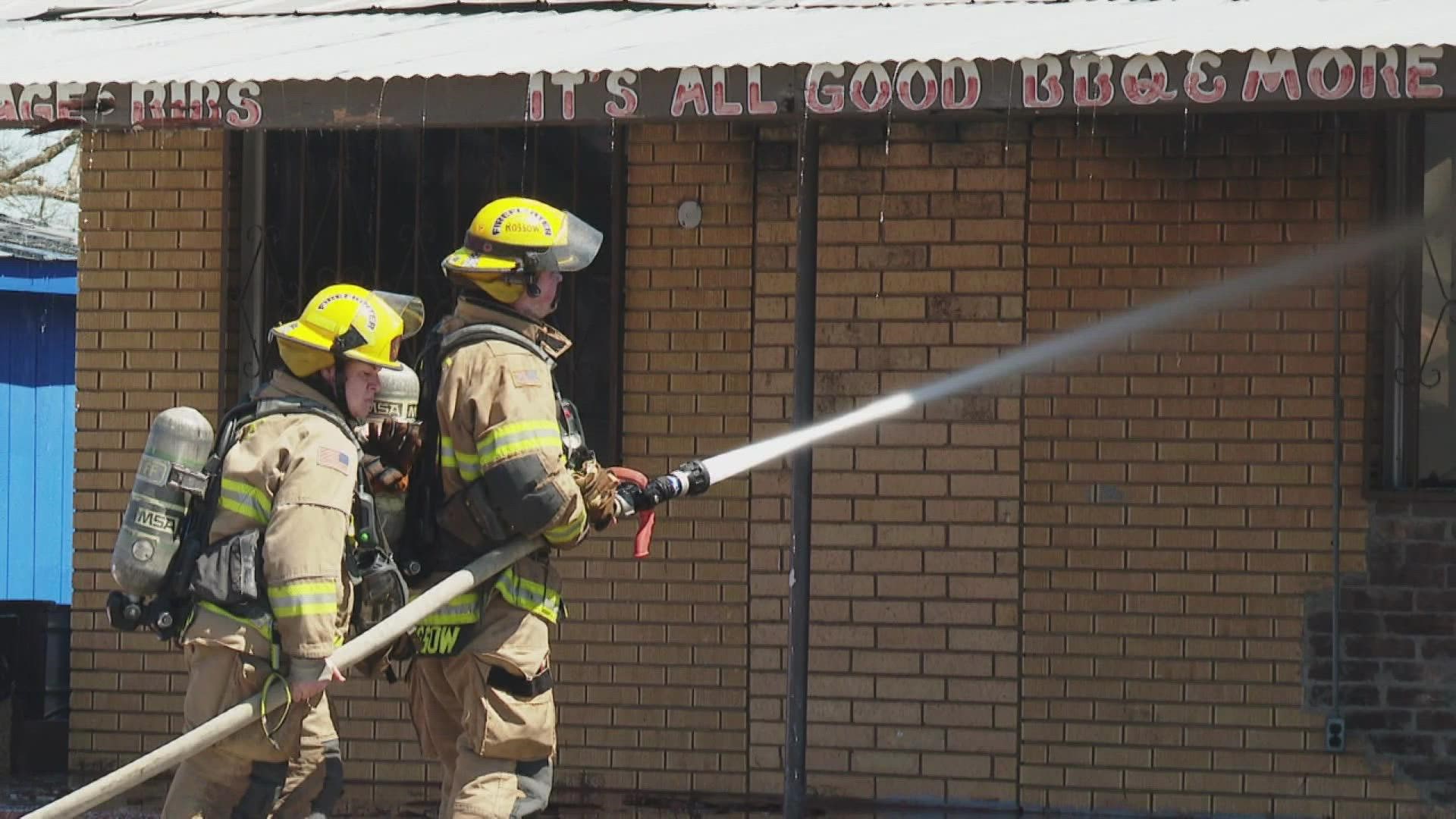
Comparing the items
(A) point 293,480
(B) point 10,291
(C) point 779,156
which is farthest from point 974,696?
(B) point 10,291

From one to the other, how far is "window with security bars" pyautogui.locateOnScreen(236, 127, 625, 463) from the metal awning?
69 centimetres

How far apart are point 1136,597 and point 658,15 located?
8.56ft

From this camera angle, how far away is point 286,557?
4.96 metres

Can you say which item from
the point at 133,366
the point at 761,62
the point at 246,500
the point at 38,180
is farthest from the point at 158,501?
the point at 38,180

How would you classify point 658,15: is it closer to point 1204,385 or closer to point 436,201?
point 436,201

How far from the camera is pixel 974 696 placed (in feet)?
23.6

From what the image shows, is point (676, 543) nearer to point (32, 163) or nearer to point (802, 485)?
point (802, 485)

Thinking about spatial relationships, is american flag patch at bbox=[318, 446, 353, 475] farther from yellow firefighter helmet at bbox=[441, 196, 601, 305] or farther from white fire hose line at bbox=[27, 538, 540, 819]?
yellow firefighter helmet at bbox=[441, 196, 601, 305]

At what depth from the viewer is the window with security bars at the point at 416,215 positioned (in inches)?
298

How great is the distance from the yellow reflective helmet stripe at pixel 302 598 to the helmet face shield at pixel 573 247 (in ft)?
3.58

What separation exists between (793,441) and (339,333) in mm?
1413

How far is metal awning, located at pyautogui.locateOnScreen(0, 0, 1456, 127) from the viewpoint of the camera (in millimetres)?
5266

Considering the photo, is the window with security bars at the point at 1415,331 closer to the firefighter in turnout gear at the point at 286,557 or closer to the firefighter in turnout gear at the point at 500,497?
the firefighter in turnout gear at the point at 500,497

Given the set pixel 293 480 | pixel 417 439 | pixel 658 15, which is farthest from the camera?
pixel 658 15
